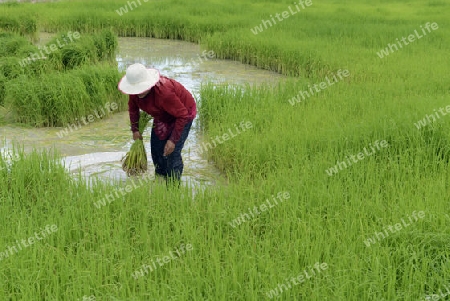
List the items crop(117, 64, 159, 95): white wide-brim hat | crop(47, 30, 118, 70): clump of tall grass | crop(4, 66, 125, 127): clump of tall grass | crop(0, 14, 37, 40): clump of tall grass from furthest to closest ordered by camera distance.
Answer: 1. crop(0, 14, 37, 40): clump of tall grass
2. crop(47, 30, 118, 70): clump of tall grass
3. crop(4, 66, 125, 127): clump of tall grass
4. crop(117, 64, 159, 95): white wide-brim hat

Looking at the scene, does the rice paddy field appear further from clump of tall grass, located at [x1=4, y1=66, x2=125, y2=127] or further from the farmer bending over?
the farmer bending over

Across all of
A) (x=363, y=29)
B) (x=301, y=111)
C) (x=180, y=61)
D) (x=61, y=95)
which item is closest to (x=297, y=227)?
(x=301, y=111)

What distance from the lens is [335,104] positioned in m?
5.17

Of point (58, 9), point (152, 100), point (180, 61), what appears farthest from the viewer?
point (58, 9)

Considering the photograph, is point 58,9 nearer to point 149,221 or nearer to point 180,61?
point 180,61

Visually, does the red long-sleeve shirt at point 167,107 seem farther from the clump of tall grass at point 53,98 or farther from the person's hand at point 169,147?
the clump of tall grass at point 53,98

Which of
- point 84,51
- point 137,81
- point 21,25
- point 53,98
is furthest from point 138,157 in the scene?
point 21,25

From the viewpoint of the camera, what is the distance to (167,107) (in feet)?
11.7

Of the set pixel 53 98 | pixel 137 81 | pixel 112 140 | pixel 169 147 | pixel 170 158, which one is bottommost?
pixel 112 140

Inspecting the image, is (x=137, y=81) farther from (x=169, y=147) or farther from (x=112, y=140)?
(x=112, y=140)

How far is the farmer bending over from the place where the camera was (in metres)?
3.35

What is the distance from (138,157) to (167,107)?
69cm

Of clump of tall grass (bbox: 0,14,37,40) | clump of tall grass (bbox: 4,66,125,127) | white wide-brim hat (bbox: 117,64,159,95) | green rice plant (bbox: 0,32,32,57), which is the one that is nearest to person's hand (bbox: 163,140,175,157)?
white wide-brim hat (bbox: 117,64,159,95)

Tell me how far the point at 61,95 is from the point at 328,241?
12.2 ft
